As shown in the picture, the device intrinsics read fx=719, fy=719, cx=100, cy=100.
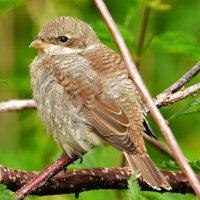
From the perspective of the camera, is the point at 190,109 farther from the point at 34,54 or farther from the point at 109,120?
the point at 34,54

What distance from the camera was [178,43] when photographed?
201 inches

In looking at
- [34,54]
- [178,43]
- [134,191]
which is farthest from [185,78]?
[34,54]

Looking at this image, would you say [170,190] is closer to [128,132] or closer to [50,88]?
[128,132]

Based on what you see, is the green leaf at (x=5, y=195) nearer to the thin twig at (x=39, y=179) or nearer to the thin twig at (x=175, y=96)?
the thin twig at (x=39, y=179)

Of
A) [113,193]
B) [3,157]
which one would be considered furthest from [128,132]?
[3,157]

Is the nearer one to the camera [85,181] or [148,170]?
[85,181]

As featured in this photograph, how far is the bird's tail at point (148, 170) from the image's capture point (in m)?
3.75

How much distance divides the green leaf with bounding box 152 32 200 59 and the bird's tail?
98cm

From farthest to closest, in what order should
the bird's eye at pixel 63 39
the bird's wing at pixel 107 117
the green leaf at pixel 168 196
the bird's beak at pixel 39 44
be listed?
the bird's eye at pixel 63 39, the bird's beak at pixel 39 44, the bird's wing at pixel 107 117, the green leaf at pixel 168 196

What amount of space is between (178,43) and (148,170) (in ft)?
4.83

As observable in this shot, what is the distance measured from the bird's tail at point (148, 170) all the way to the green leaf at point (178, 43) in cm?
98

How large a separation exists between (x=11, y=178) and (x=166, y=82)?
401cm

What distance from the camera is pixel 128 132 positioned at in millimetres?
4352

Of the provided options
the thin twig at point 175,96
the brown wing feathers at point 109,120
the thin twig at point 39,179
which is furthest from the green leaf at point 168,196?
the thin twig at point 39,179
